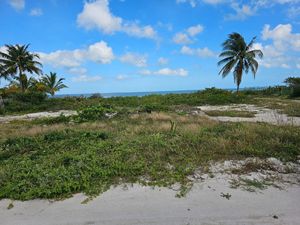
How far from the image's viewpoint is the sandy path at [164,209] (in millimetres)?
2791

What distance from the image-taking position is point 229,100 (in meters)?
22.6

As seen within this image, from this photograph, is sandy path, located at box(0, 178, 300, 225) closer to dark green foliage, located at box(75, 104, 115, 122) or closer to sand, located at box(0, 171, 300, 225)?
sand, located at box(0, 171, 300, 225)

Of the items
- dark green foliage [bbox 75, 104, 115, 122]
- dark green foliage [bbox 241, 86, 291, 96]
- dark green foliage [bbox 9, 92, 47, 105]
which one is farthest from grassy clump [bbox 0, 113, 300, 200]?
dark green foliage [bbox 241, 86, 291, 96]

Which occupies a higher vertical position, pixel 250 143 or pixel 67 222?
pixel 250 143

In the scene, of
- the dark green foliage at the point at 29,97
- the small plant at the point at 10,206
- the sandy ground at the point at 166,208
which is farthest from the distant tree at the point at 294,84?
the small plant at the point at 10,206

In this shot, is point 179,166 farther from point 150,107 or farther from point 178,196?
point 150,107

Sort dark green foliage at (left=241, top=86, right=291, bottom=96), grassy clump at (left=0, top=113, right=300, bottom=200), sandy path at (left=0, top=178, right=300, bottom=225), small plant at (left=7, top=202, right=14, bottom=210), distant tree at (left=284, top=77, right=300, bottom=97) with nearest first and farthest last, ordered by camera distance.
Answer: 1. sandy path at (left=0, top=178, right=300, bottom=225)
2. small plant at (left=7, top=202, right=14, bottom=210)
3. grassy clump at (left=0, top=113, right=300, bottom=200)
4. distant tree at (left=284, top=77, right=300, bottom=97)
5. dark green foliage at (left=241, top=86, right=291, bottom=96)

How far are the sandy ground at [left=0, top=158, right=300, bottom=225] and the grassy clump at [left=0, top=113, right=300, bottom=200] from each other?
0.24 meters

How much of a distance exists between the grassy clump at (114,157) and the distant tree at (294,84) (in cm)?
2471

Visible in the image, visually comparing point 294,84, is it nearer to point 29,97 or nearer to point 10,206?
point 29,97

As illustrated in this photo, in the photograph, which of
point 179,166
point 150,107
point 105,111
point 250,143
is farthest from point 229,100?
point 179,166

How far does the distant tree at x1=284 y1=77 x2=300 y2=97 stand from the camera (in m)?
27.1

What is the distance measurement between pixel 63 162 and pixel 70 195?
3.46ft

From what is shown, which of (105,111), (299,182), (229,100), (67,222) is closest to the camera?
(67,222)
